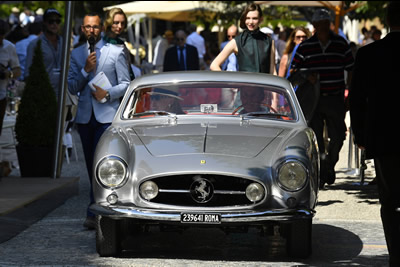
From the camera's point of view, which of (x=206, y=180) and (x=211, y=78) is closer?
(x=206, y=180)

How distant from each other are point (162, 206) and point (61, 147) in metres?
4.87

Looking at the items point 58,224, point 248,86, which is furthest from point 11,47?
point 248,86

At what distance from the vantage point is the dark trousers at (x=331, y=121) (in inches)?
456

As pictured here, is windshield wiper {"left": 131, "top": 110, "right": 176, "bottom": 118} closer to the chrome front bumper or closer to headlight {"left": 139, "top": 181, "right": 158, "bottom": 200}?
headlight {"left": 139, "top": 181, "right": 158, "bottom": 200}

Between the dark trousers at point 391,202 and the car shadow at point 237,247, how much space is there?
1228 millimetres

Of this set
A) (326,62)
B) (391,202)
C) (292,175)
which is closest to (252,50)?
(326,62)

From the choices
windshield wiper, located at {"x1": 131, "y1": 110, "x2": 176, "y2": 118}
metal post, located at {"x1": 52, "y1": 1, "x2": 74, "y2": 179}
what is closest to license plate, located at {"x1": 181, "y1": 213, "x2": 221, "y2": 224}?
windshield wiper, located at {"x1": 131, "y1": 110, "x2": 176, "y2": 118}

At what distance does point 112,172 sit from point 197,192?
64 centimetres

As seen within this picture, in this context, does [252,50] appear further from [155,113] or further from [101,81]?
[155,113]

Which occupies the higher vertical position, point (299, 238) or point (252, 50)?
point (252, 50)

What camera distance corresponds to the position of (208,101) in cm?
873

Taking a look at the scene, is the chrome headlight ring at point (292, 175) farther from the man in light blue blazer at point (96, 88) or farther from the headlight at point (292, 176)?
the man in light blue blazer at point (96, 88)

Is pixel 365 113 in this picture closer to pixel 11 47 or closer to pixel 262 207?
pixel 262 207

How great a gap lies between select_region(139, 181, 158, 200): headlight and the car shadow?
54 cm
